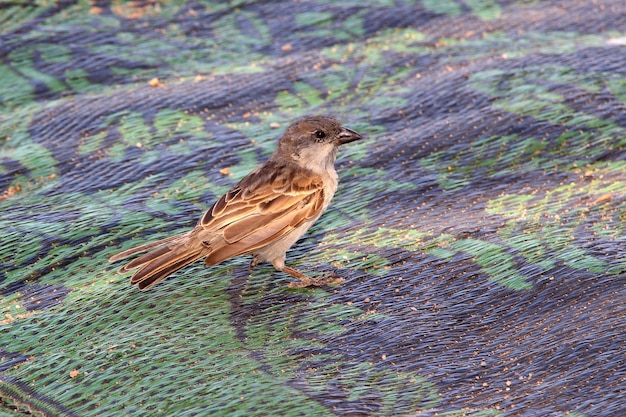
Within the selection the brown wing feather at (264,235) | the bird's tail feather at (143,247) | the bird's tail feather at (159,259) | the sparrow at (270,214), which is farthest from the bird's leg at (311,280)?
the bird's tail feather at (143,247)

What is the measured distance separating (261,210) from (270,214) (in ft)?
0.16

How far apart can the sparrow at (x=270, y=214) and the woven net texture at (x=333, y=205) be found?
131mm

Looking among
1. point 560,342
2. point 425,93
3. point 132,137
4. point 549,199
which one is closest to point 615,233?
point 549,199

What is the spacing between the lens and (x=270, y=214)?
14.4 feet

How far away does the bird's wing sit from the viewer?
4211 mm

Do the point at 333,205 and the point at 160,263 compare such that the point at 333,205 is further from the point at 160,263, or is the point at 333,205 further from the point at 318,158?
the point at 160,263

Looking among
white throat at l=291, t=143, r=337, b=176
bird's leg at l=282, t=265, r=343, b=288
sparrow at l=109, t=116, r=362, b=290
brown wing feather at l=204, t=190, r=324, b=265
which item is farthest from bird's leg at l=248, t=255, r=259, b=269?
white throat at l=291, t=143, r=337, b=176

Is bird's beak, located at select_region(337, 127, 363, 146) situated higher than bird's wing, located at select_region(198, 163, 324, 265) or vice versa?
bird's beak, located at select_region(337, 127, 363, 146)

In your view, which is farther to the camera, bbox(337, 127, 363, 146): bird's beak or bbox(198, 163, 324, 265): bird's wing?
bbox(337, 127, 363, 146): bird's beak

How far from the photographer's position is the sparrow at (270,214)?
4078 mm

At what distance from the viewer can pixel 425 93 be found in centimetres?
539

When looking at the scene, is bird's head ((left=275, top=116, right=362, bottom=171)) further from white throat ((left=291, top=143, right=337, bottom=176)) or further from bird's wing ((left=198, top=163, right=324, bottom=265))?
bird's wing ((left=198, top=163, right=324, bottom=265))

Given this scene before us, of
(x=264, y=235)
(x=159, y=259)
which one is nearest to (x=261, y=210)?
(x=264, y=235)

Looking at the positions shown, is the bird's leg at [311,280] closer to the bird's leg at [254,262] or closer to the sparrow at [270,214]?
the sparrow at [270,214]
